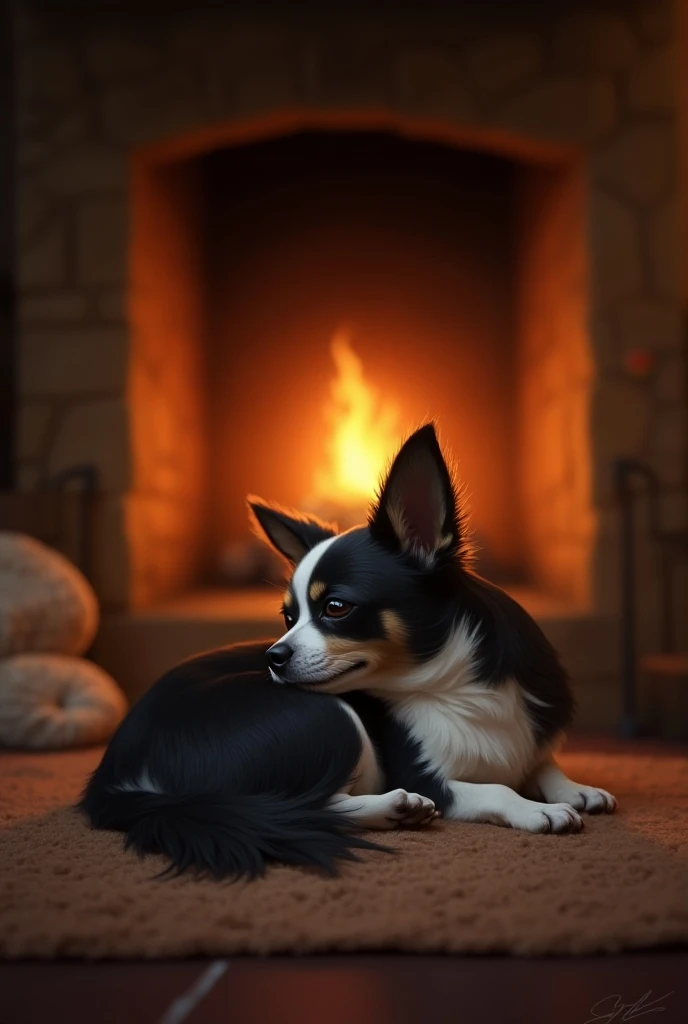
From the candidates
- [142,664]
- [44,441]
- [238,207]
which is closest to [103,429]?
[44,441]

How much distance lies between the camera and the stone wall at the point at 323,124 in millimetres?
3344

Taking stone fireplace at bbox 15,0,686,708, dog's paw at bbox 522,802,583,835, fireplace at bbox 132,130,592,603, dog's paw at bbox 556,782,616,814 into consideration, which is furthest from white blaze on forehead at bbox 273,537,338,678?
fireplace at bbox 132,130,592,603

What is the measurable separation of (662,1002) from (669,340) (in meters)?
2.71

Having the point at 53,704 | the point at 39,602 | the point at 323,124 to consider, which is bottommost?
the point at 53,704

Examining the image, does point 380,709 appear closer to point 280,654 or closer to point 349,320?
point 280,654

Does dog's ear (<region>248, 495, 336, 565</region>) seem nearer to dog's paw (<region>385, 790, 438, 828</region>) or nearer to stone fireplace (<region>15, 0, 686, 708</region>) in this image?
dog's paw (<region>385, 790, 438, 828</region>)

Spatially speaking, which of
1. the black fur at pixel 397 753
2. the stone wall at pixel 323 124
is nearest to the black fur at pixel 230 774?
the black fur at pixel 397 753

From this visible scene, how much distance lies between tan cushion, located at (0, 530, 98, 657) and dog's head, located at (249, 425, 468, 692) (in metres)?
1.36

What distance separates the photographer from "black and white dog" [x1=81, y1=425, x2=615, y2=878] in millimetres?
1543

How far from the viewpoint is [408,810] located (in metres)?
1.56

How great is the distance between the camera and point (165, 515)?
3.71 m

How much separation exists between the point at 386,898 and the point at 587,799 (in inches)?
24.0

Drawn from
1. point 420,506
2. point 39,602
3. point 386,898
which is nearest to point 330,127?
point 39,602
